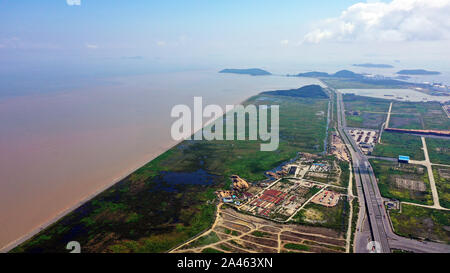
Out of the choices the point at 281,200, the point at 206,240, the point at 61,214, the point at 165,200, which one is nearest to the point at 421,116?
the point at 281,200

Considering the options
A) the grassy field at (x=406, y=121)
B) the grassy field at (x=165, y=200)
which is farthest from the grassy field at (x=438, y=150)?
the grassy field at (x=165, y=200)

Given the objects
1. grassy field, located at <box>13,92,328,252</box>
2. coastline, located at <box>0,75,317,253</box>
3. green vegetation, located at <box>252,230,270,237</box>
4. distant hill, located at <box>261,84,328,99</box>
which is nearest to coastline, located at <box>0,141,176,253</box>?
coastline, located at <box>0,75,317,253</box>

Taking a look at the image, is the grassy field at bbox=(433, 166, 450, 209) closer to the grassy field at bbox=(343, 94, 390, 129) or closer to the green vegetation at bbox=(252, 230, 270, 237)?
the green vegetation at bbox=(252, 230, 270, 237)

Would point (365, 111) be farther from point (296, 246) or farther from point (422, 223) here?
point (296, 246)

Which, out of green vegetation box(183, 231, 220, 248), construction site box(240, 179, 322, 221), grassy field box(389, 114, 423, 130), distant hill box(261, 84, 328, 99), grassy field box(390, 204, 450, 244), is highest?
distant hill box(261, 84, 328, 99)

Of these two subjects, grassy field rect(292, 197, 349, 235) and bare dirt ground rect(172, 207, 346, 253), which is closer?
bare dirt ground rect(172, 207, 346, 253)
